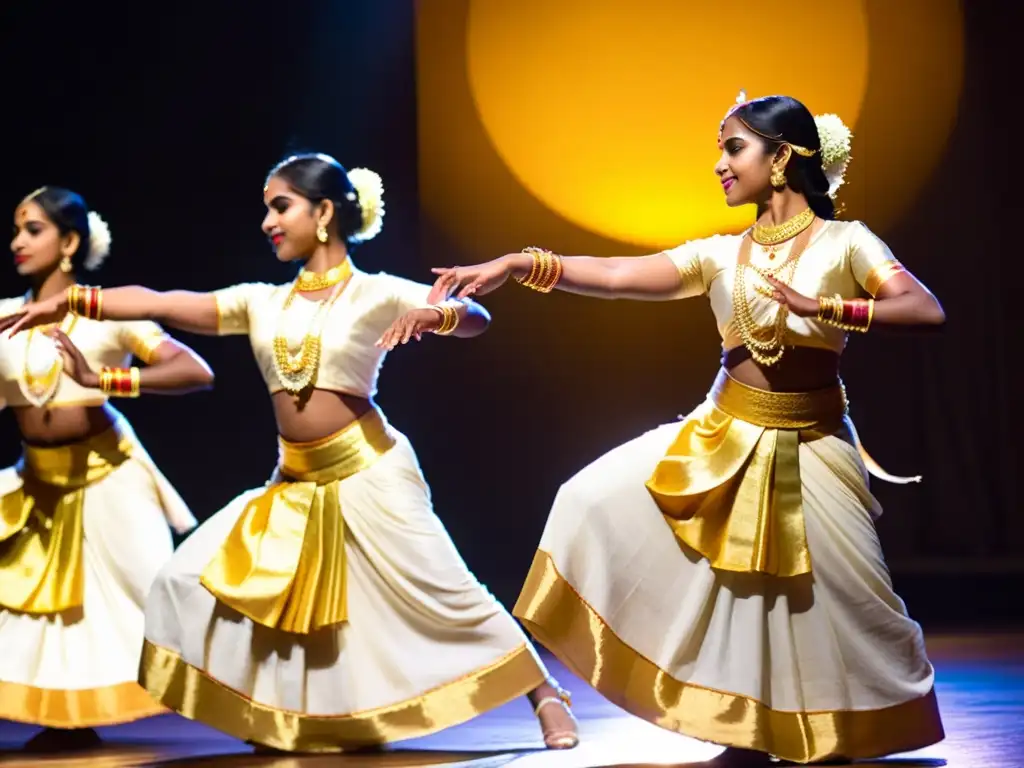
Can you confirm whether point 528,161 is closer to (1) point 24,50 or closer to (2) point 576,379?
(2) point 576,379

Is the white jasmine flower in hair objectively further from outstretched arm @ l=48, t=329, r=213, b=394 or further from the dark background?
the dark background

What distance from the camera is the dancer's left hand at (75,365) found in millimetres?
3729

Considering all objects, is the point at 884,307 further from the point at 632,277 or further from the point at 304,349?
the point at 304,349

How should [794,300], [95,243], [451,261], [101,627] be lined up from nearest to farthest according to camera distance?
[794,300], [101,627], [95,243], [451,261]

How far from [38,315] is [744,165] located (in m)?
1.69

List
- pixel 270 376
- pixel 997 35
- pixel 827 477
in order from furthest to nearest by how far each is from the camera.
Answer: pixel 997 35 < pixel 270 376 < pixel 827 477

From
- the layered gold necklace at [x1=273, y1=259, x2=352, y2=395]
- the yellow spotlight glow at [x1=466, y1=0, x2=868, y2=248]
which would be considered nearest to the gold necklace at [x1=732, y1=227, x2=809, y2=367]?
the layered gold necklace at [x1=273, y1=259, x2=352, y2=395]

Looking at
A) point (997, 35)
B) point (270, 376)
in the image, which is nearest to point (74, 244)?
point (270, 376)

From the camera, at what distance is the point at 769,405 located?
10.5 ft

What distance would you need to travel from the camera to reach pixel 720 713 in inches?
121

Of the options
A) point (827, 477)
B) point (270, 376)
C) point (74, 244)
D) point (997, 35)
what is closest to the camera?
point (827, 477)

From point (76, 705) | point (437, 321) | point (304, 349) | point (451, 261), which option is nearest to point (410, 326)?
point (437, 321)

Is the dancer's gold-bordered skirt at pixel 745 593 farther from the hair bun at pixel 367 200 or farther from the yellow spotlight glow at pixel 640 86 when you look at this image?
the yellow spotlight glow at pixel 640 86

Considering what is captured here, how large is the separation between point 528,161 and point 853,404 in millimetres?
1572
